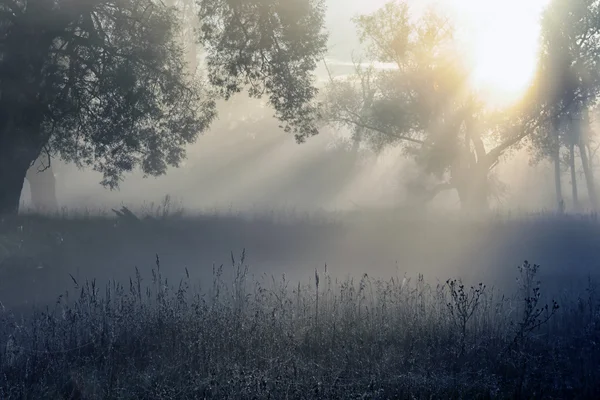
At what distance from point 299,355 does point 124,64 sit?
1105 centimetres

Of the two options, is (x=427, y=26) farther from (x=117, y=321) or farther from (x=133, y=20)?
(x=117, y=321)

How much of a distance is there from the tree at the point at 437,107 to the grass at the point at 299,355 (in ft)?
74.1

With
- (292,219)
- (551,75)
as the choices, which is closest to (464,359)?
(292,219)

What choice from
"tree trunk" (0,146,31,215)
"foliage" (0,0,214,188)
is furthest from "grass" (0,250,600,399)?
"tree trunk" (0,146,31,215)

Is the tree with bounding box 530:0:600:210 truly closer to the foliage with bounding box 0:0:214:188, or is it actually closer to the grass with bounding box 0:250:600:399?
the foliage with bounding box 0:0:214:188

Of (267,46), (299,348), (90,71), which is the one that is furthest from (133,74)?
(299,348)

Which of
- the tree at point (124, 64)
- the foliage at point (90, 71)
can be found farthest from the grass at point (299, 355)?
the foliage at point (90, 71)

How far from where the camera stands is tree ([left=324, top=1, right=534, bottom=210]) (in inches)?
1238

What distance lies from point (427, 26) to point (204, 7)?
1848cm

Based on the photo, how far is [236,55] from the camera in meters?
16.4

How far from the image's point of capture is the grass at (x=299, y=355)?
6.78 metres

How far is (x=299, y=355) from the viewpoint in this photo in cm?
784

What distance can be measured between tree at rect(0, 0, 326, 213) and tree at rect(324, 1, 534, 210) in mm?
15856

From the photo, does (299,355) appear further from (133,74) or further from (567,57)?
(567,57)
